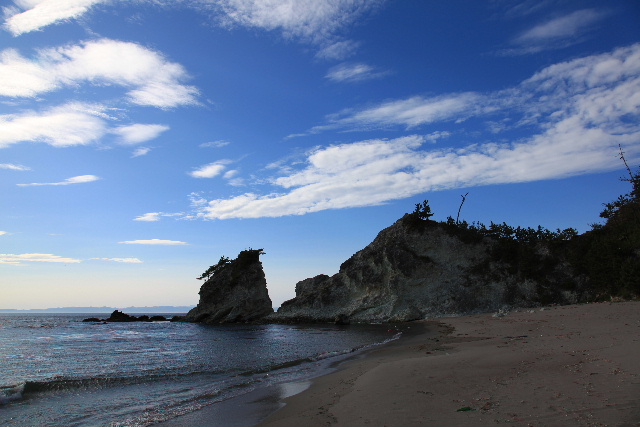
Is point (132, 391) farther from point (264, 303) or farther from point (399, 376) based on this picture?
point (264, 303)

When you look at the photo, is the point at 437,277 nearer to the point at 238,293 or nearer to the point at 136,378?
the point at 238,293

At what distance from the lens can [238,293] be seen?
53.6 m

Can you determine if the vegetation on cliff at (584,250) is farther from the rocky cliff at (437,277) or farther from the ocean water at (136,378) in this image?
the ocean water at (136,378)

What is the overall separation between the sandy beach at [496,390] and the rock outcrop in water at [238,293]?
43260 mm

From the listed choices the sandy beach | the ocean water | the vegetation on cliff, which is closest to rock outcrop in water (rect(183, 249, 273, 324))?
the vegetation on cliff

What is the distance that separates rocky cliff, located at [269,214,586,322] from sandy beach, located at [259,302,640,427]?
77.6 feet

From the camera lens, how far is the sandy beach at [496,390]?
17.0 feet

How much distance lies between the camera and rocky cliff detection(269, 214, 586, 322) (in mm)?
33938

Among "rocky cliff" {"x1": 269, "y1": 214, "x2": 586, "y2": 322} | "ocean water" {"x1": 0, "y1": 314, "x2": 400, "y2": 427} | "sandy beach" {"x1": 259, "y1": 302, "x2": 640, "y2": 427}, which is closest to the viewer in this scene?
"sandy beach" {"x1": 259, "y1": 302, "x2": 640, "y2": 427}

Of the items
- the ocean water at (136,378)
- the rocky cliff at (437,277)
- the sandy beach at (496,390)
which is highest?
the rocky cliff at (437,277)

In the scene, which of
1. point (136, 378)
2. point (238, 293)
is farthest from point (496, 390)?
point (238, 293)

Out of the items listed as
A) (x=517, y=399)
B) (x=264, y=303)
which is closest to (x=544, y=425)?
(x=517, y=399)

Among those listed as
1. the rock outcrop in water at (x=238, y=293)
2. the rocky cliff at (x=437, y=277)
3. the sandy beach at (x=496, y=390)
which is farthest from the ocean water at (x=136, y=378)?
the rock outcrop in water at (x=238, y=293)

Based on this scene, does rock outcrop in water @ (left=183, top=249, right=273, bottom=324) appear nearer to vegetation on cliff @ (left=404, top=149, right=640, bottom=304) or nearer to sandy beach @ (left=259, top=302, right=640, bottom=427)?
vegetation on cliff @ (left=404, top=149, right=640, bottom=304)
